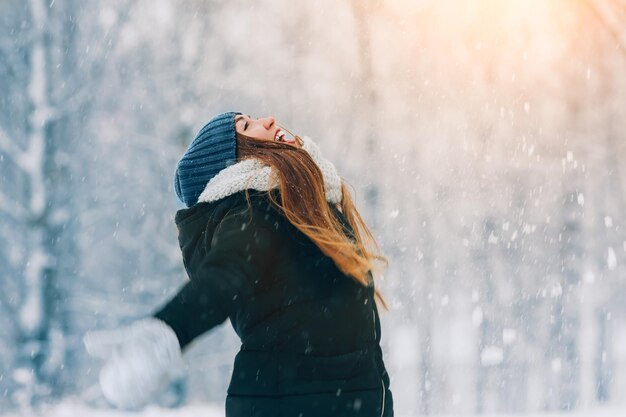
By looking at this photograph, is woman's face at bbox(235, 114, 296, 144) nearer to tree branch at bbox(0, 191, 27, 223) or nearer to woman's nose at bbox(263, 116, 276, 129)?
woman's nose at bbox(263, 116, 276, 129)

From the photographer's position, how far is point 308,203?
1754mm

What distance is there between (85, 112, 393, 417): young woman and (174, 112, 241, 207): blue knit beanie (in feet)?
0.15

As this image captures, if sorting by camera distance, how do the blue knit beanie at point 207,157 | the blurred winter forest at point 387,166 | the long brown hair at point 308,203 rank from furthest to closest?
the blurred winter forest at point 387,166
the blue knit beanie at point 207,157
the long brown hair at point 308,203

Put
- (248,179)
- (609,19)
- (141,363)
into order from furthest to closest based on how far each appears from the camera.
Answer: (609,19)
(248,179)
(141,363)

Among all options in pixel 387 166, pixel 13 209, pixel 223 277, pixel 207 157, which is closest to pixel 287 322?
pixel 223 277

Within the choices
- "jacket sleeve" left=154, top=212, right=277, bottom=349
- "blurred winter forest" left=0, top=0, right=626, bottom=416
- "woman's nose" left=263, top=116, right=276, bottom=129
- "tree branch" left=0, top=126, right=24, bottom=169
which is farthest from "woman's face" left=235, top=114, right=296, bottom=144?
"tree branch" left=0, top=126, right=24, bottom=169

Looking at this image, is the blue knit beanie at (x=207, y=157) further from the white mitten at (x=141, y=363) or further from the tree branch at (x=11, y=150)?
the tree branch at (x=11, y=150)

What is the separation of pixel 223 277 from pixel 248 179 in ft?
1.16

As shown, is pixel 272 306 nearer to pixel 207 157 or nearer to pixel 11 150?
pixel 207 157

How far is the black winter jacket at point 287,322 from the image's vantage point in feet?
5.08

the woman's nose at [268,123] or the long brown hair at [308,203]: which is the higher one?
the woman's nose at [268,123]

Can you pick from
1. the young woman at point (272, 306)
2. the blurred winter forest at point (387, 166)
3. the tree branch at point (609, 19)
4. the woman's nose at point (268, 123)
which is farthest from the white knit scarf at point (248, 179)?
the blurred winter forest at point (387, 166)

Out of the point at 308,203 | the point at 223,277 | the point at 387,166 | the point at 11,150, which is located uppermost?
the point at 11,150

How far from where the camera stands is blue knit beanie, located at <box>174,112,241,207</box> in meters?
1.94
